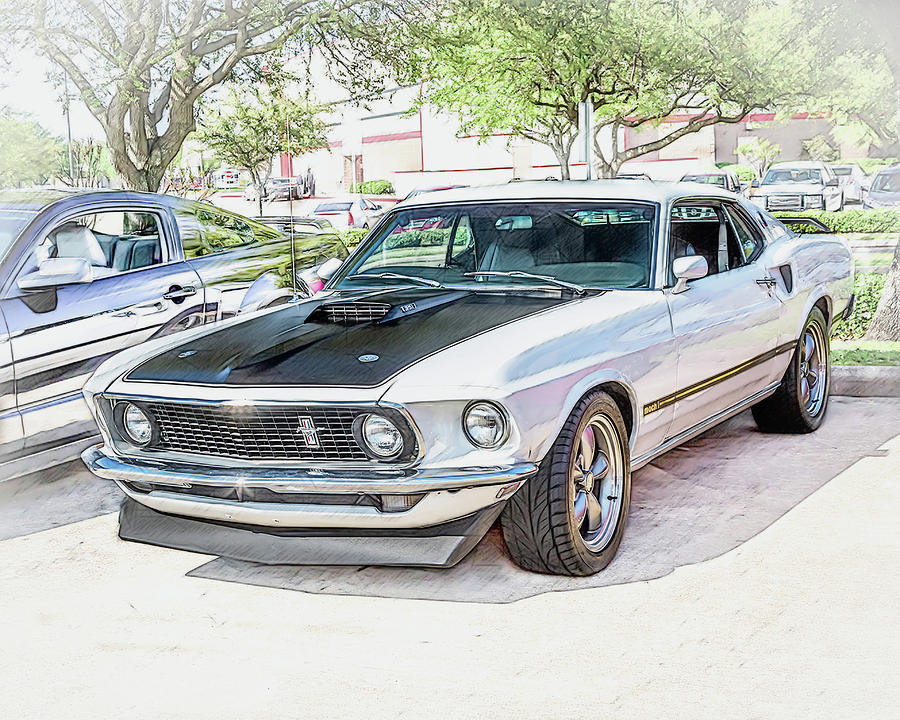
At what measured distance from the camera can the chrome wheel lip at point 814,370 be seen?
22.8 ft

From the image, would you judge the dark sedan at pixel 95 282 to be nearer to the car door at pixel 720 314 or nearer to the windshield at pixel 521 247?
the windshield at pixel 521 247

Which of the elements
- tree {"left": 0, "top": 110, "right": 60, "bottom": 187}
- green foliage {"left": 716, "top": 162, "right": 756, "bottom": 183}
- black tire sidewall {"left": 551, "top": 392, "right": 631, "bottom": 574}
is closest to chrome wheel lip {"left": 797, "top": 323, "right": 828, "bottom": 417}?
black tire sidewall {"left": 551, "top": 392, "right": 631, "bottom": 574}

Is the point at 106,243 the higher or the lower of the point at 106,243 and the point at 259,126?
the lower

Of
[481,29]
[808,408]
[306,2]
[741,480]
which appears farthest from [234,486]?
[481,29]

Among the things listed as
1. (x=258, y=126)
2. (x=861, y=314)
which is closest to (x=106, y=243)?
(x=258, y=126)

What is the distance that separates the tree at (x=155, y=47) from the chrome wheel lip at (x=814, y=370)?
6816mm

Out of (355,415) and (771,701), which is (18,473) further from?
(771,701)

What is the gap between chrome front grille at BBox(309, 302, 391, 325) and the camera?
4.88 meters

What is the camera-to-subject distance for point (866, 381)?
8070 millimetres

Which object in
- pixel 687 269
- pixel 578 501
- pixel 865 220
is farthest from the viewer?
pixel 865 220

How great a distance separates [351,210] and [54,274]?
24.0 ft

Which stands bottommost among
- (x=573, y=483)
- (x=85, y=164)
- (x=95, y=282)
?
(x=573, y=483)

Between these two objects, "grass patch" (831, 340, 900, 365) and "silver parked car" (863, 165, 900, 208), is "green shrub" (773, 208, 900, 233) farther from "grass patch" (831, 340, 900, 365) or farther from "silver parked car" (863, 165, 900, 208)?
"grass patch" (831, 340, 900, 365)

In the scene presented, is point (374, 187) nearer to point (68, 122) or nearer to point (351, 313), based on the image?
point (68, 122)
